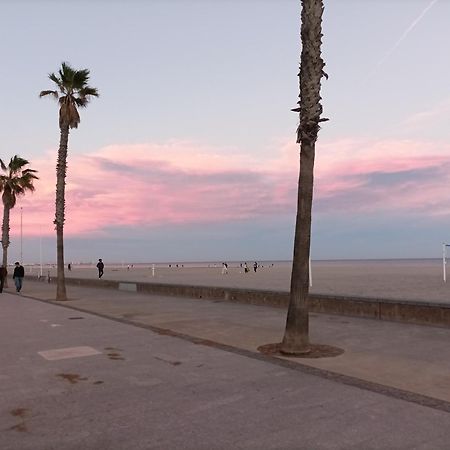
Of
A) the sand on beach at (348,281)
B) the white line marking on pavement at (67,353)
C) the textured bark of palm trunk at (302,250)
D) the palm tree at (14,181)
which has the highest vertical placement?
the palm tree at (14,181)

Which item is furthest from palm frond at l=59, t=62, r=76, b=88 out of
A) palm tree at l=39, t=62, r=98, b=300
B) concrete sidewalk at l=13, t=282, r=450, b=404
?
concrete sidewalk at l=13, t=282, r=450, b=404

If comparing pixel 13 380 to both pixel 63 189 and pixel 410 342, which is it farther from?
pixel 63 189

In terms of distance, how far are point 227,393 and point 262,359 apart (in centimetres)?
230

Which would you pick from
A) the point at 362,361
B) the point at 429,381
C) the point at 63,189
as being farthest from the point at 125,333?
the point at 63,189

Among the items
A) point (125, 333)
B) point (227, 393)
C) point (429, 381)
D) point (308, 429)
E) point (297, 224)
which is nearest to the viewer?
point (308, 429)

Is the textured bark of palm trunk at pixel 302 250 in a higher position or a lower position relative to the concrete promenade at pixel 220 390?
higher

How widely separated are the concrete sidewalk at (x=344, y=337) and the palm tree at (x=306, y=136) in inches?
50.4

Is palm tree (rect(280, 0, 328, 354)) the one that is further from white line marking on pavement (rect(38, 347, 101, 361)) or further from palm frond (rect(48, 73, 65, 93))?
palm frond (rect(48, 73, 65, 93))

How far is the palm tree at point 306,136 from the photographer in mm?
9625

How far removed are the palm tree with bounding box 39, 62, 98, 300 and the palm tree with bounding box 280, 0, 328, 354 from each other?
16.0 meters

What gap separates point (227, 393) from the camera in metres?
6.57

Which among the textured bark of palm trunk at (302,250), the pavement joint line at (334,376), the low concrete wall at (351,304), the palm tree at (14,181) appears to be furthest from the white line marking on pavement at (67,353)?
the palm tree at (14,181)

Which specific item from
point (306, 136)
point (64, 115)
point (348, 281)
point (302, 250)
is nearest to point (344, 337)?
point (302, 250)

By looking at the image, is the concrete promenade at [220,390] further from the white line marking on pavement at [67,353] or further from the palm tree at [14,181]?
the palm tree at [14,181]
